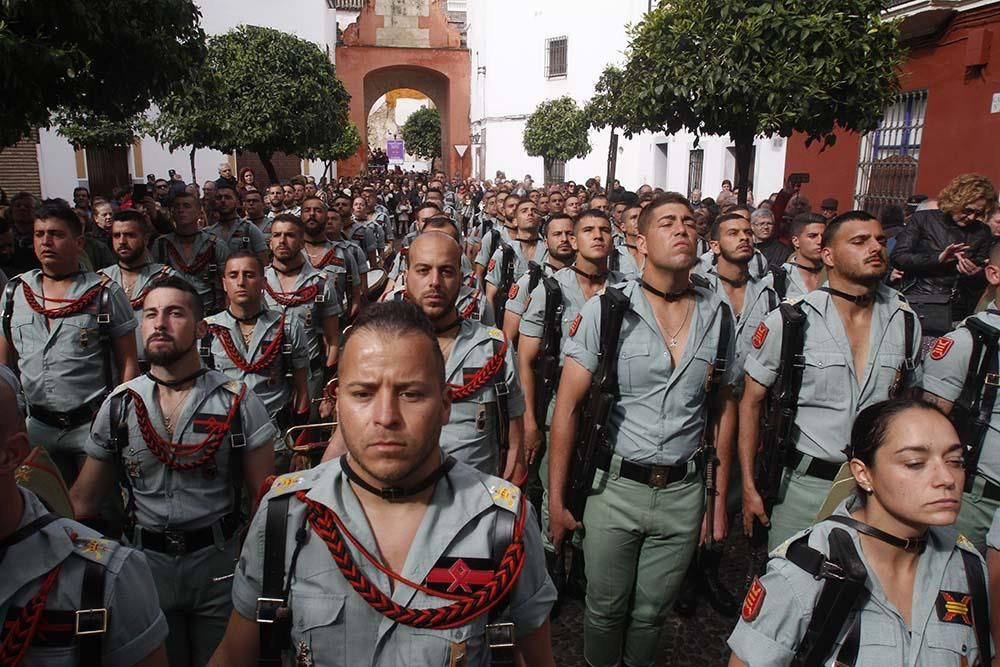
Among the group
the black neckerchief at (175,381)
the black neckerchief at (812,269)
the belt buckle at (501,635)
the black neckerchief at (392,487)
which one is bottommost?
the belt buckle at (501,635)

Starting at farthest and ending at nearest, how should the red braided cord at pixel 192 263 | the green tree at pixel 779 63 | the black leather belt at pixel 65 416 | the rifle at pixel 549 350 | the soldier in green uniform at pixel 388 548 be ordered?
the green tree at pixel 779 63 < the red braided cord at pixel 192 263 < the rifle at pixel 549 350 < the black leather belt at pixel 65 416 < the soldier in green uniform at pixel 388 548

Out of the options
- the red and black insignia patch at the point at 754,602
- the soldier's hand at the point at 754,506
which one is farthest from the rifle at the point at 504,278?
the red and black insignia patch at the point at 754,602

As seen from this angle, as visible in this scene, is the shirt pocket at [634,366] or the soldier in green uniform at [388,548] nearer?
the soldier in green uniform at [388,548]

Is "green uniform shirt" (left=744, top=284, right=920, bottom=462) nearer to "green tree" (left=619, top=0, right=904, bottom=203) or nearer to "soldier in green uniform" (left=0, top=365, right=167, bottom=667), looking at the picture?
"soldier in green uniform" (left=0, top=365, right=167, bottom=667)

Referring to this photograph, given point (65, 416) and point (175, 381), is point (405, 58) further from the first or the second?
point (175, 381)

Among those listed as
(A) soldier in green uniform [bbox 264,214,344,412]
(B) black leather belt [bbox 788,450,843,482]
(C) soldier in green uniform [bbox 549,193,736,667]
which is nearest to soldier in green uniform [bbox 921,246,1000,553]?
(B) black leather belt [bbox 788,450,843,482]

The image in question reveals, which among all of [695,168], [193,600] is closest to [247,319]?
[193,600]

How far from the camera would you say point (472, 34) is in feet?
137

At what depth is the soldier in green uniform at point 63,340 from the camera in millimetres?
4250

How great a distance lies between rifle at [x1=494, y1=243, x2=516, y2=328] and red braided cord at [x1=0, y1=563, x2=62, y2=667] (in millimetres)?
5895

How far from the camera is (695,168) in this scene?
22.8m

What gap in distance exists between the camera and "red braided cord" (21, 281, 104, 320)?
4.32m

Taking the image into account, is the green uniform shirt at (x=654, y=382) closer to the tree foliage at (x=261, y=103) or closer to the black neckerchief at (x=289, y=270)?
the black neckerchief at (x=289, y=270)

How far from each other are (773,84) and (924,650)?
291 inches
